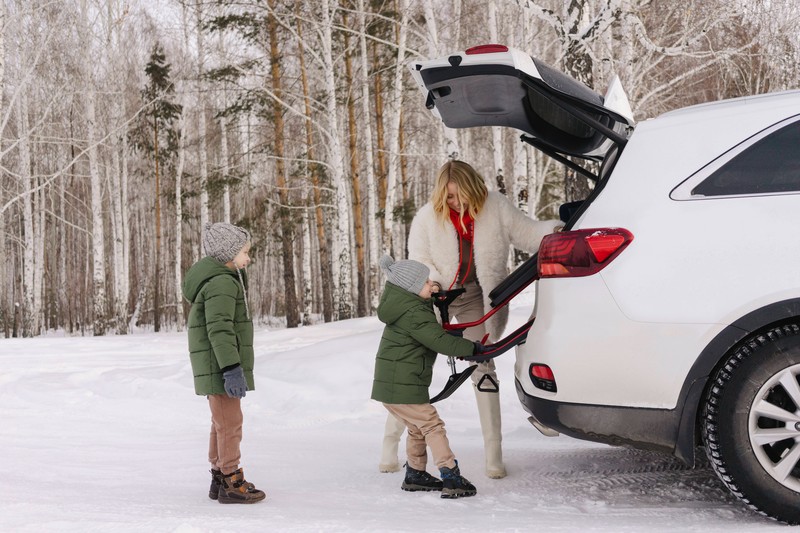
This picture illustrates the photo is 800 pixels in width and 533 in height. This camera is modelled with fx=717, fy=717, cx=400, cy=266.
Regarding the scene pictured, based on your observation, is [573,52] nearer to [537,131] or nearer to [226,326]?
[537,131]

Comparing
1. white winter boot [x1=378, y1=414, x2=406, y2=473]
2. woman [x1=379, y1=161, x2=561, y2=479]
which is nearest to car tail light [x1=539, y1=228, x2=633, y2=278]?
woman [x1=379, y1=161, x2=561, y2=479]

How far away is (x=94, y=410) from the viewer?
727cm

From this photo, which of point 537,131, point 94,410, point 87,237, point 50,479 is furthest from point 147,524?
point 87,237

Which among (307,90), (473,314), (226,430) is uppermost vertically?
(307,90)

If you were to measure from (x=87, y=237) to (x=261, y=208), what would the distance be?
66.2 ft

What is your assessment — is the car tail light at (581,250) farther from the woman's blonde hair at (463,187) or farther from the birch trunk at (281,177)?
the birch trunk at (281,177)

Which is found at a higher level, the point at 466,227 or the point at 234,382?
the point at 466,227

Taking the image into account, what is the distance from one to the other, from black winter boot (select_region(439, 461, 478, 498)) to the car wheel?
4.53 ft

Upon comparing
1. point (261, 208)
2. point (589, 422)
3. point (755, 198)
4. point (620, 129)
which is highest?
point (261, 208)

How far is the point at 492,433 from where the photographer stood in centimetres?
439

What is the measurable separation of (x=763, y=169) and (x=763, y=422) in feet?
3.63

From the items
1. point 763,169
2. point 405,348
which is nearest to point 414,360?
point 405,348

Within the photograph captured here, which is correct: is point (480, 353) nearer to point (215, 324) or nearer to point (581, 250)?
point (581, 250)

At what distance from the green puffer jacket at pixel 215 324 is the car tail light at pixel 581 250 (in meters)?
1.76
